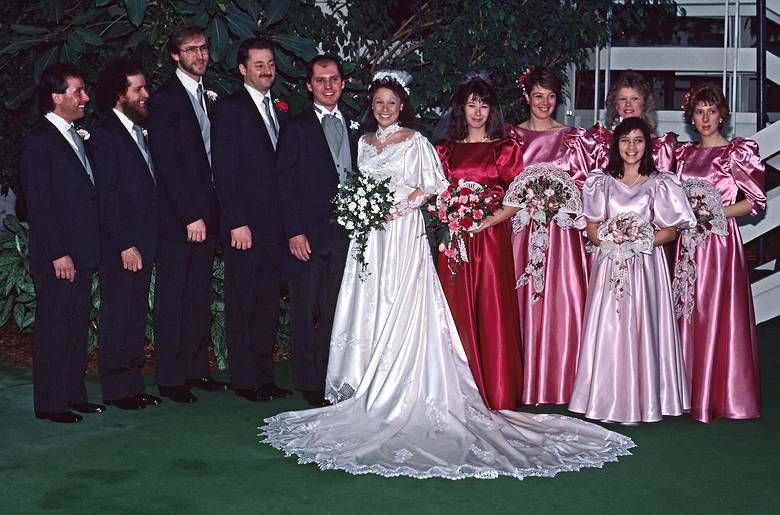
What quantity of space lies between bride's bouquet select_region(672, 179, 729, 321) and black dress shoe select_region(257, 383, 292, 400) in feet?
7.28

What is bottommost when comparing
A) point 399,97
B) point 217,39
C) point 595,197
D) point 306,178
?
point 595,197

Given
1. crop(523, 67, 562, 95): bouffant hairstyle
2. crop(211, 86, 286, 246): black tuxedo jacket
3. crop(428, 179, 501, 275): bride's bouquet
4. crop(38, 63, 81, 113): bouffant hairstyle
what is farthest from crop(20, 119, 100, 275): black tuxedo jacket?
crop(523, 67, 562, 95): bouffant hairstyle

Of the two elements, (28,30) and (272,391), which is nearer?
(272,391)

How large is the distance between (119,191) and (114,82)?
598 mm

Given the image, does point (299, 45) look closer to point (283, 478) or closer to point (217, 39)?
point (217, 39)

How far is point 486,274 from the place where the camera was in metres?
5.42

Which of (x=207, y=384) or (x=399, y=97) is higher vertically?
(x=399, y=97)

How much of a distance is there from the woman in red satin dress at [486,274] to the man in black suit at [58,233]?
189 cm

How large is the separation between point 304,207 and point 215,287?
194 centimetres

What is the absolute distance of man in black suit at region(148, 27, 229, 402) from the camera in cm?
553

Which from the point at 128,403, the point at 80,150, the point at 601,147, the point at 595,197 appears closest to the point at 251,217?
the point at 80,150

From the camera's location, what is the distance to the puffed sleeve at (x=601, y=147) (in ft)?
18.5

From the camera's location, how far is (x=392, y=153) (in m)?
5.32

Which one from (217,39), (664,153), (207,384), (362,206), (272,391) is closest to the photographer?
(362,206)
